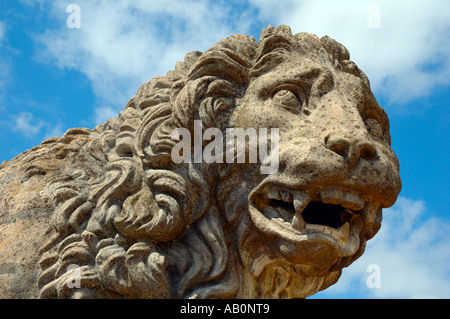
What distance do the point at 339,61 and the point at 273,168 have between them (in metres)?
1.16

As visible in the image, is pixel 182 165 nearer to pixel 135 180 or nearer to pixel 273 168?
pixel 135 180

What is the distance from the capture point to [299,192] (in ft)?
13.0

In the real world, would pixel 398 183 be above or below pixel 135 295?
above

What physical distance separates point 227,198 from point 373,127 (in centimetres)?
117

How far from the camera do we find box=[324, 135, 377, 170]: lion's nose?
387 centimetres

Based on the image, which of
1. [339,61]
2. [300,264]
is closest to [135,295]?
[300,264]

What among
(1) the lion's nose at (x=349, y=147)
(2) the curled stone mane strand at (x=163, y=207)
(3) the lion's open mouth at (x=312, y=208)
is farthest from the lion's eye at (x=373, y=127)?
(3) the lion's open mouth at (x=312, y=208)

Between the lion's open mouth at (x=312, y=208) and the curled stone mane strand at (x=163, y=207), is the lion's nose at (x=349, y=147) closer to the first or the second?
the lion's open mouth at (x=312, y=208)
